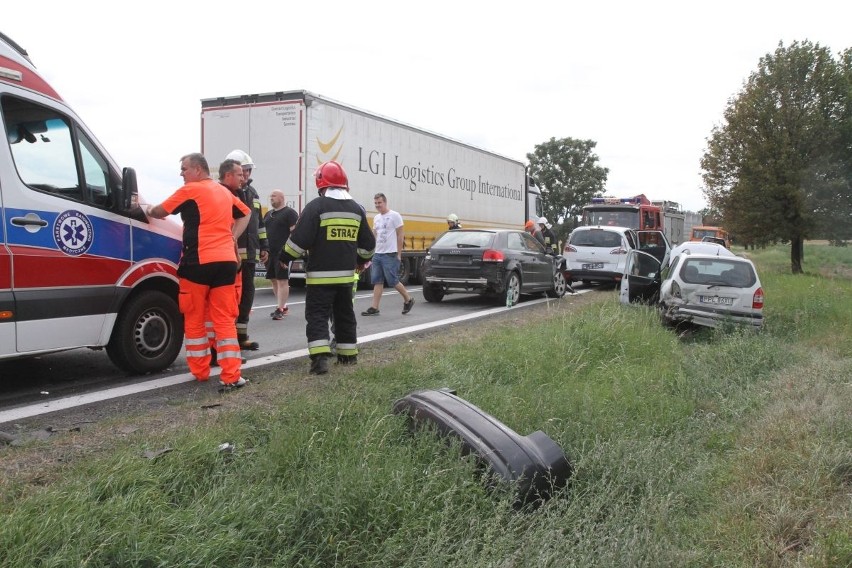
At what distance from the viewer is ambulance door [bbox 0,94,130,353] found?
189 inches

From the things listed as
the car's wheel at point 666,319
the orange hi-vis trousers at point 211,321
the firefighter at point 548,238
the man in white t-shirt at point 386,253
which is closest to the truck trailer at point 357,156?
the firefighter at point 548,238

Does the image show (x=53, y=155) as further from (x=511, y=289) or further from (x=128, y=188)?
(x=511, y=289)

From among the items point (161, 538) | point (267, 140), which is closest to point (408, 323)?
point (267, 140)

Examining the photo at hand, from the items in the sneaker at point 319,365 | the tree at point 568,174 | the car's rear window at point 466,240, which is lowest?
the sneaker at point 319,365

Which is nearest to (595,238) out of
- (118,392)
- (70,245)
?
(118,392)

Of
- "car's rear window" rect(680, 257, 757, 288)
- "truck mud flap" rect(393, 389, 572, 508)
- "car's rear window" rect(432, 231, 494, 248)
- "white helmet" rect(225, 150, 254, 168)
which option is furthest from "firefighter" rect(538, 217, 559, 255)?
"truck mud flap" rect(393, 389, 572, 508)

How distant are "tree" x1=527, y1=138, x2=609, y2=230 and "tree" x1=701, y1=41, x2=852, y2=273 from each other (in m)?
29.6

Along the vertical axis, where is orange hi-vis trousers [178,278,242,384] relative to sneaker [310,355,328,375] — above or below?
above

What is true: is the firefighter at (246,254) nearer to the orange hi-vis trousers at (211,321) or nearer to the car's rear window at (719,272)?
the orange hi-vis trousers at (211,321)

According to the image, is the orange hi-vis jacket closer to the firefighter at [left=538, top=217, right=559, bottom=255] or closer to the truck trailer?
the truck trailer

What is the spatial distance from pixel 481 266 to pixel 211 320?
7.17 metres

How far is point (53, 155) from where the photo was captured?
5.15m

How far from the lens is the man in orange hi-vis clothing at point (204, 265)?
17.8 ft

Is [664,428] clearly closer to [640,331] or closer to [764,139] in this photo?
[640,331]
